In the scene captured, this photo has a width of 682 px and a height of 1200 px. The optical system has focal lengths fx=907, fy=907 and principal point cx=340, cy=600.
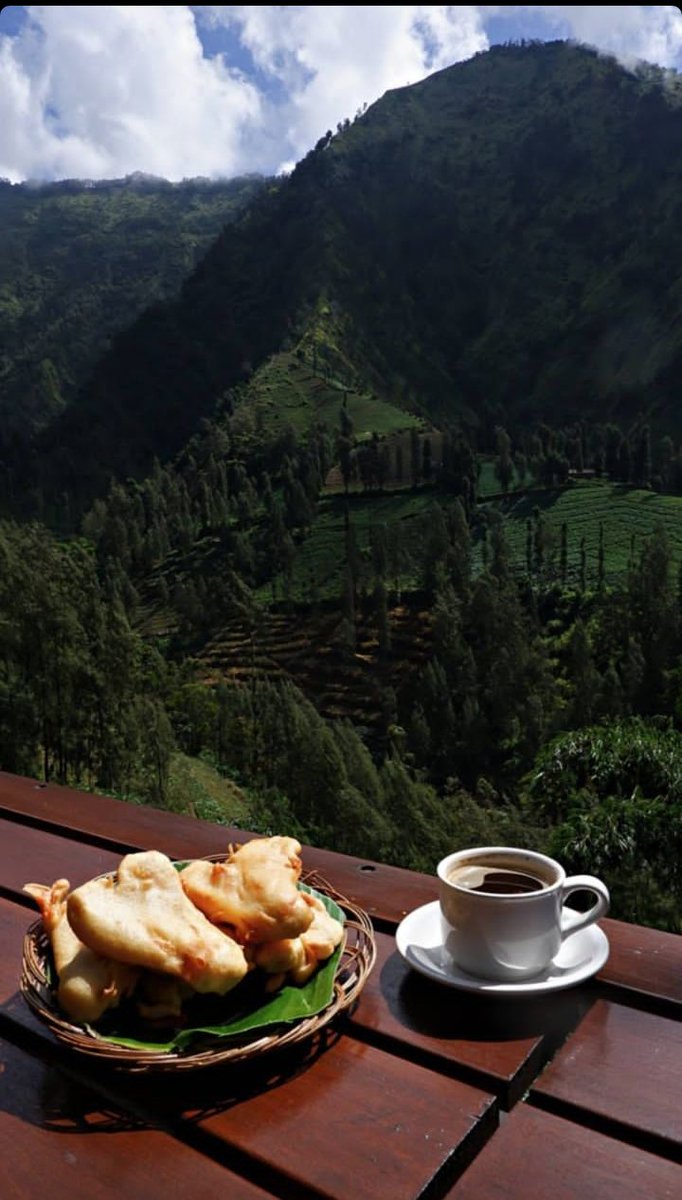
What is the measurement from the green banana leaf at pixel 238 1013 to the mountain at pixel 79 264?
89.1m

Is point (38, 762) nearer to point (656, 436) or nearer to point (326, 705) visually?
point (326, 705)

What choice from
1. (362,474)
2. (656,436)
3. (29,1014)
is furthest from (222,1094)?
(656,436)

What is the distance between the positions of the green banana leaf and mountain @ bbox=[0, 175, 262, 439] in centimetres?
8915

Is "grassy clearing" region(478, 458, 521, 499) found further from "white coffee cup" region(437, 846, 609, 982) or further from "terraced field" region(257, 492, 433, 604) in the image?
"white coffee cup" region(437, 846, 609, 982)

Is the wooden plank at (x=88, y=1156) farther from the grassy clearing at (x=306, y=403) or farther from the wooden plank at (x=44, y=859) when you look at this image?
the grassy clearing at (x=306, y=403)

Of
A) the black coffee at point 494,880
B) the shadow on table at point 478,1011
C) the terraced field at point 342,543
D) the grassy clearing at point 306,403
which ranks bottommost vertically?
the terraced field at point 342,543

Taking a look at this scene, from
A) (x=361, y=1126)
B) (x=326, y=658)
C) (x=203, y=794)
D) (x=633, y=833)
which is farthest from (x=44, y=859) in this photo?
(x=326, y=658)

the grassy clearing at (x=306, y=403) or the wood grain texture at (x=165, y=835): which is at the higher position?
the grassy clearing at (x=306, y=403)

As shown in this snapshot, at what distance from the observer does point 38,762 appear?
967 inches

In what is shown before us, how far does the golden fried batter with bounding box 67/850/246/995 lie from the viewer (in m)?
0.88

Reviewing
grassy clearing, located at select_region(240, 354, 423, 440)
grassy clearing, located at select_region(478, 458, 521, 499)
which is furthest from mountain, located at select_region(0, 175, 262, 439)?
grassy clearing, located at select_region(478, 458, 521, 499)

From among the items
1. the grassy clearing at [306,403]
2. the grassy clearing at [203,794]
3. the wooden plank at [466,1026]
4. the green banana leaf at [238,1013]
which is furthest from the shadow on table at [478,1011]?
the grassy clearing at [306,403]

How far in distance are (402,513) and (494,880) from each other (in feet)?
196

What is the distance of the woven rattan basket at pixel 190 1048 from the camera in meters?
0.83
